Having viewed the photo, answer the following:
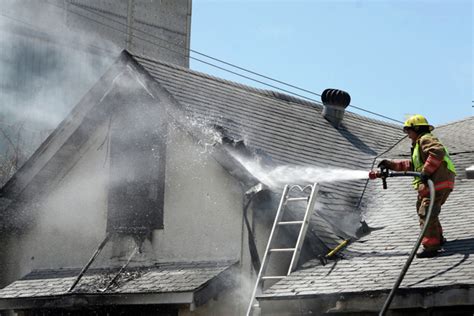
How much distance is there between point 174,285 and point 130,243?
1682 mm

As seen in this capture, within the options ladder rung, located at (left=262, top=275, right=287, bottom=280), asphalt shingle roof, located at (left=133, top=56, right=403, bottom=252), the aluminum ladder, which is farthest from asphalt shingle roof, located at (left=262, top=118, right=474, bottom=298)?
asphalt shingle roof, located at (left=133, top=56, right=403, bottom=252)

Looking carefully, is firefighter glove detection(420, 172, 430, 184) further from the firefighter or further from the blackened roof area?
the blackened roof area

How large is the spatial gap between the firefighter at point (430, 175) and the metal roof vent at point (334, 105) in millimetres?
4983

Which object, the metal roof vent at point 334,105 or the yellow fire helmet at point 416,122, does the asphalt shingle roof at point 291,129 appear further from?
the yellow fire helmet at point 416,122

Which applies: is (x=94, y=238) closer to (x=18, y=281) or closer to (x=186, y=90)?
(x=18, y=281)

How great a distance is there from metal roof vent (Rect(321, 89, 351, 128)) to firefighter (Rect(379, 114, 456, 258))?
16.3 feet

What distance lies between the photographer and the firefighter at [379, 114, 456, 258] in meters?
11.6

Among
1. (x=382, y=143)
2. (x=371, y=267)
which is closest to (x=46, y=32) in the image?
(x=382, y=143)

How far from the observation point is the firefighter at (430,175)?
38.0ft

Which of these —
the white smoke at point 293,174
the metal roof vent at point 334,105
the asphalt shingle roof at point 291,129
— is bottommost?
the white smoke at point 293,174

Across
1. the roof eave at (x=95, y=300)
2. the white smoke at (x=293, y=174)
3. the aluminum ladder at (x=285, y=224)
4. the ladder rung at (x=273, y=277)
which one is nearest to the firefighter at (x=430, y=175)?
the aluminum ladder at (x=285, y=224)

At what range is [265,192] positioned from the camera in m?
12.9

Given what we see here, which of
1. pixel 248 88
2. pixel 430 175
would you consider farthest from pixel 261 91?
pixel 430 175

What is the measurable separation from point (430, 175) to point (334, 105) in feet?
18.5
